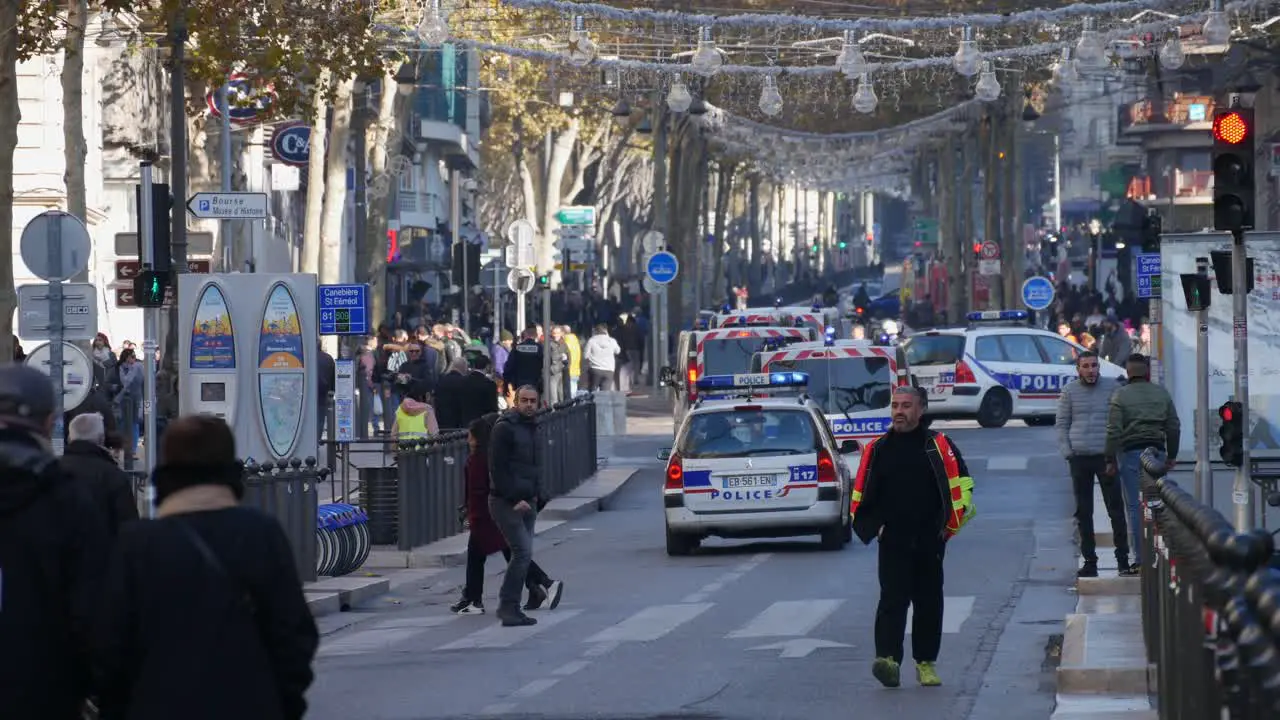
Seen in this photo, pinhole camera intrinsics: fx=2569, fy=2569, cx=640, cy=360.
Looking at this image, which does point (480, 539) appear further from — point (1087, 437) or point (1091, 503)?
point (1087, 437)

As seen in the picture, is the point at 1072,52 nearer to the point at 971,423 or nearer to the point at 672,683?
the point at 971,423

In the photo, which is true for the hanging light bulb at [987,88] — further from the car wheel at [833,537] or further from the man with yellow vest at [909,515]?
the man with yellow vest at [909,515]

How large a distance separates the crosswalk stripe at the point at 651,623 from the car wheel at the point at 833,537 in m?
4.22

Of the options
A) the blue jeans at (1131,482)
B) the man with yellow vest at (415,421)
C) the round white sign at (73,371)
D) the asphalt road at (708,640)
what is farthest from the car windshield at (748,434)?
the round white sign at (73,371)

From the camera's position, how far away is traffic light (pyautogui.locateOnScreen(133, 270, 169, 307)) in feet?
65.9

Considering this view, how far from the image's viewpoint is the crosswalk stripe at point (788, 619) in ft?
51.8

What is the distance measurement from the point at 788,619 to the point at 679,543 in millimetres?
5690

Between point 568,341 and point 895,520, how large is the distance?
32.1 m

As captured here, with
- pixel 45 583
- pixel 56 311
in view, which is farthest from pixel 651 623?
pixel 45 583

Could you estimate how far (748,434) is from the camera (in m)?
22.1

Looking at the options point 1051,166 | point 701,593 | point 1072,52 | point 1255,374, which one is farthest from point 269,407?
point 1051,166

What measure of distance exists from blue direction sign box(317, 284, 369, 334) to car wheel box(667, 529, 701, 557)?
7.13m

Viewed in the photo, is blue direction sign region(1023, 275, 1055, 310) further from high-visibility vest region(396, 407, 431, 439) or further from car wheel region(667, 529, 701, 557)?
car wheel region(667, 529, 701, 557)

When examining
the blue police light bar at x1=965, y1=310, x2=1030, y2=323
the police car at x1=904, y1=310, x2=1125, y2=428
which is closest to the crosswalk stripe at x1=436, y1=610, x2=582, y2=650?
the police car at x1=904, y1=310, x2=1125, y2=428
